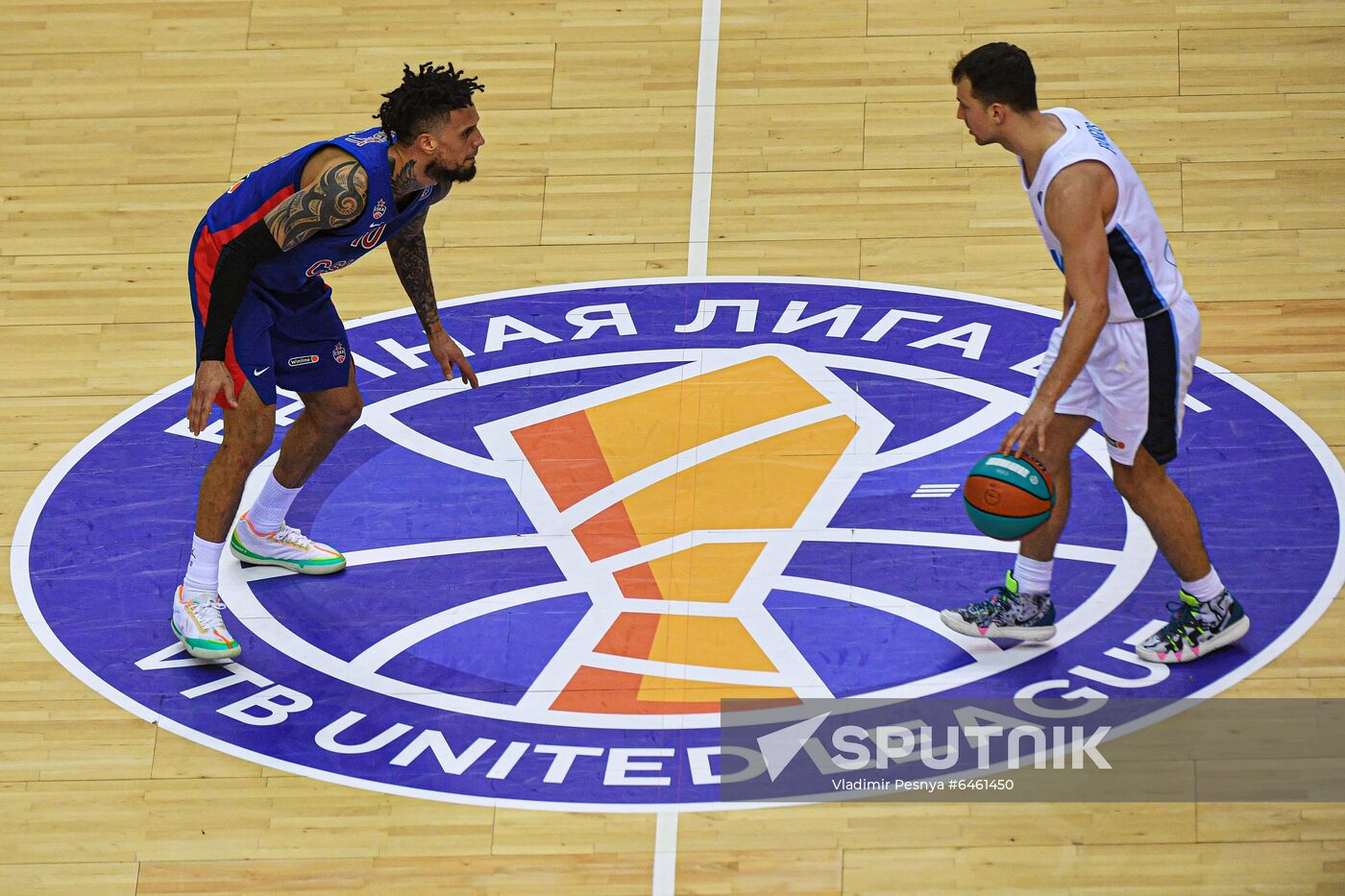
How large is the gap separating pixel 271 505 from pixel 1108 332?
121 inches

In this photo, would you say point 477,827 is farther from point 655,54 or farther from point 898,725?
point 655,54

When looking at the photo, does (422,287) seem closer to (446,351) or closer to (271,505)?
(446,351)

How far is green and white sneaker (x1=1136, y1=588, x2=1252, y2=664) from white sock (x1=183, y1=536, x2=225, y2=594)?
127 inches

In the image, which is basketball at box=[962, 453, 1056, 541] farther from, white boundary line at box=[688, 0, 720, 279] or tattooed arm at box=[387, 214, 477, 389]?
white boundary line at box=[688, 0, 720, 279]

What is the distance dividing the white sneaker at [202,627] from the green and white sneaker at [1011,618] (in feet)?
8.29

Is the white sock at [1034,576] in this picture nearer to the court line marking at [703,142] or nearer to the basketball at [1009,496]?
the basketball at [1009,496]

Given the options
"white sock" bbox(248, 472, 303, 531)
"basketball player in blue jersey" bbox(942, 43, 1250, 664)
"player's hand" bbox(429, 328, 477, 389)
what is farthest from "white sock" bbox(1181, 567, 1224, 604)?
"white sock" bbox(248, 472, 303, 531)

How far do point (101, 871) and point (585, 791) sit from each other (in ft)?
5.05

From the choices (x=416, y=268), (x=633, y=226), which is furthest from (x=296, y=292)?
(x=633, y=226)

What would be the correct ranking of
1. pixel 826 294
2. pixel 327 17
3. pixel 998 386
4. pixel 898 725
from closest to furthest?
pixel 898 725 → pixel 998 386 → pixel 826 294 → pixel 327 17

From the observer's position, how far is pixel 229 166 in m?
→ 7.93

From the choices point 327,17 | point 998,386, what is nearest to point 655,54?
point 327,17

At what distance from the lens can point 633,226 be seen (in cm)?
750

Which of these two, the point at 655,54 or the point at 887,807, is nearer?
the point at 887,807
